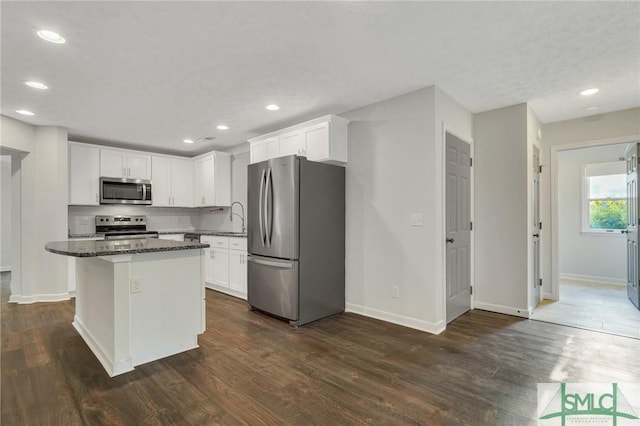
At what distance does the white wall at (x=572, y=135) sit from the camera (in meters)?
3.90

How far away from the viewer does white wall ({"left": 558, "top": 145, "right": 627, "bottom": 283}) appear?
218 inches

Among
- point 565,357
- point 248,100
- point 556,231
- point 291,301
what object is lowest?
point 565,357

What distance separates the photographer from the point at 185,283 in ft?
9.39

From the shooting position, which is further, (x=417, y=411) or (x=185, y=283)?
(x=185, y=283)

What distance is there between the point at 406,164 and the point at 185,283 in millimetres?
2511

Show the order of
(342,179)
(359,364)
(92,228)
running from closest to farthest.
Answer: (359,364)
(342,179)
(92,228)

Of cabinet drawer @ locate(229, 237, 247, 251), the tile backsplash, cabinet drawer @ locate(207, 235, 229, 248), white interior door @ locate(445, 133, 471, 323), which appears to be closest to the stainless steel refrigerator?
cabinet drawer @ locate(229, 237, 247, 251)

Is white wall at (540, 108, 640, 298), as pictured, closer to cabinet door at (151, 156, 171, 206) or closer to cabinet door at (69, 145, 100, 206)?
cabinet door at (151, 156, 171, 206)

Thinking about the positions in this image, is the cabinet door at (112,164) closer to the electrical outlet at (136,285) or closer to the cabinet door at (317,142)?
the cabinet door at (317,142)

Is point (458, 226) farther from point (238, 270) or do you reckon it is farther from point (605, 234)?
point (605, 234)

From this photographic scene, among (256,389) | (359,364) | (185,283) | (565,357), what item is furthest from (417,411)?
(185,283)

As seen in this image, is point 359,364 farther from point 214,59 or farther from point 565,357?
point 214,59

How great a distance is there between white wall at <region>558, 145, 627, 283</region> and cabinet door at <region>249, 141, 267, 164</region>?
16.9 feet

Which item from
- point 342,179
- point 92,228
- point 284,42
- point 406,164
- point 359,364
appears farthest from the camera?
point 92,228
